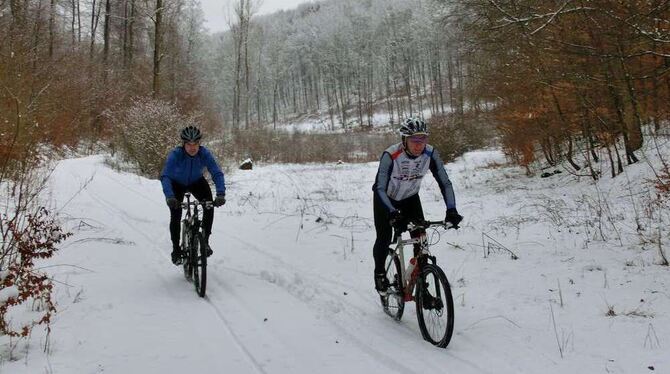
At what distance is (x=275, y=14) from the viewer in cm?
14312

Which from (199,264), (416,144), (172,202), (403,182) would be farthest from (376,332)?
(172,202)

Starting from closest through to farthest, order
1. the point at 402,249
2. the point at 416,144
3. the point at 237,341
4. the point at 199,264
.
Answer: the point at 237,341 < the point at 416,144 < the point at 402,249 < the point at 199,264

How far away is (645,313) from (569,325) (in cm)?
79

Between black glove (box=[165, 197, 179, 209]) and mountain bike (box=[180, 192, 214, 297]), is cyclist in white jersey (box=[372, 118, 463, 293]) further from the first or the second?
black glove (box=[165, 197, 179, 209])

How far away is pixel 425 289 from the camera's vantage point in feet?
14.6

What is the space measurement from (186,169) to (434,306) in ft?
12.9

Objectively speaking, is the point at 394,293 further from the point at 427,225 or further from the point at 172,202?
the point at 172,202

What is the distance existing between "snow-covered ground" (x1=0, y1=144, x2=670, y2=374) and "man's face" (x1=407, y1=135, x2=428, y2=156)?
5.91ft

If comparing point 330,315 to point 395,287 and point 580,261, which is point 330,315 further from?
point 580,261

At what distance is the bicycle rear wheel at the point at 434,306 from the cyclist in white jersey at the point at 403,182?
53cm

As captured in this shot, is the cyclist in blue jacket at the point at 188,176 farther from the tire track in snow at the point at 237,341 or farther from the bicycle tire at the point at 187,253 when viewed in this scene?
the tire track in snow at the point at 237,341

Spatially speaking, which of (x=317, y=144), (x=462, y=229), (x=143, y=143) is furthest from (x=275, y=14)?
(x=462, y=229)

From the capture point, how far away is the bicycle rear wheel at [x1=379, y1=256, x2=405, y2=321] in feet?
16.2

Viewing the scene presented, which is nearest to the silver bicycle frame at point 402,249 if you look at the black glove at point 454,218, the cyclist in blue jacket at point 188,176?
the black glove at point 454,218
